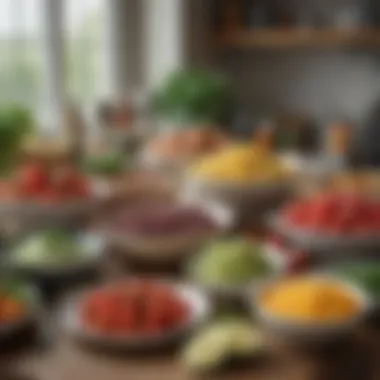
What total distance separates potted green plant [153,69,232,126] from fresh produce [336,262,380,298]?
58.8 inches

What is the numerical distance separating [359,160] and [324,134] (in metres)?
0.25

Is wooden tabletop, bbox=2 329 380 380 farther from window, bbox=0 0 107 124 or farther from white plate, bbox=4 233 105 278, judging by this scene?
window, bbox=0 0 107 124

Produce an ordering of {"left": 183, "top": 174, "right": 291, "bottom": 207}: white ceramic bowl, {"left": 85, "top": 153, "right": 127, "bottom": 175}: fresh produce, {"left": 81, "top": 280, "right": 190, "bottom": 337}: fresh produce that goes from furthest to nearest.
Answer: {"left": 85, "top": 153, "right": 127, "bottom": 175}: fresh produce → {"left": 183, "top": 174, "right": 291, "bottom": 207}: white ceramic bowl → {"left": 81, "top": 280, "right": 190, "bottom": 337}: fresh produce

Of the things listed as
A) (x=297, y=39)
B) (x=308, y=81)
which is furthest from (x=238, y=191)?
(x=308, y=81)

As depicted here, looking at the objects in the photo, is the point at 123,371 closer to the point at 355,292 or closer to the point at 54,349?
the point at 54,349

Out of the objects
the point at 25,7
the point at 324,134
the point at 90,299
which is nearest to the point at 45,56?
the point at 25,7

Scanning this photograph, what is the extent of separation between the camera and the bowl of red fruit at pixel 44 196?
82.2 inches

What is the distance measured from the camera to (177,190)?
8.44ft

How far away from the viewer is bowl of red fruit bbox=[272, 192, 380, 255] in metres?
1.92

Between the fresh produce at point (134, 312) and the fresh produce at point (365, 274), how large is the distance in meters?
0.30

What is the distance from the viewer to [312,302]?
5.00 ft

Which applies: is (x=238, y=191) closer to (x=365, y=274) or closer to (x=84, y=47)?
(x=365, y=274)

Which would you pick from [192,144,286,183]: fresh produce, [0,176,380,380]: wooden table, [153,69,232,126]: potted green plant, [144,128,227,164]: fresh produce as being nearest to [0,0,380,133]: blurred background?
[153,69,232,126]: potted green plant

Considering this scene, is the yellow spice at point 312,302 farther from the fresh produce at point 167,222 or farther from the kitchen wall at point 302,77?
the kitchen wall at point 302,77
